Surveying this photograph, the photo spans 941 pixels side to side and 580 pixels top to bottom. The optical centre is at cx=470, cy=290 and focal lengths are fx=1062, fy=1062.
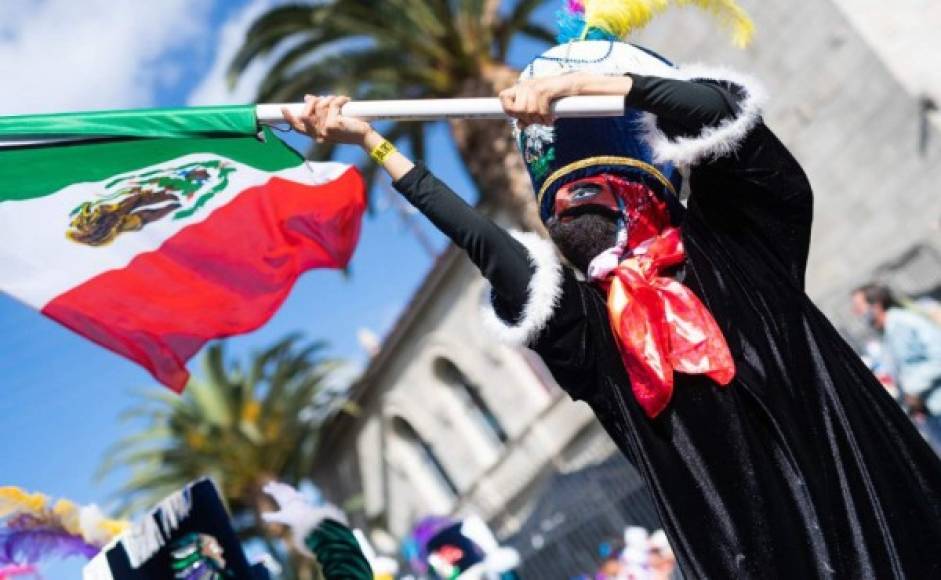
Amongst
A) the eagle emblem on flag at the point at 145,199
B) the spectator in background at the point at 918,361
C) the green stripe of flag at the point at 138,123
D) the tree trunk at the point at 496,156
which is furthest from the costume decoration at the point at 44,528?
the tree trunk at the point at 496,156

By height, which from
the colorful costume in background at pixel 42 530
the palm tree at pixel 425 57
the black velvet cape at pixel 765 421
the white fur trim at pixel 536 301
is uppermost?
the palm tree at pixel 425 57

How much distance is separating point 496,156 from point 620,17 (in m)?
10.0

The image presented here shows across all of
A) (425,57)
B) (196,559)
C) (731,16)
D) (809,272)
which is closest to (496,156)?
(425,57)

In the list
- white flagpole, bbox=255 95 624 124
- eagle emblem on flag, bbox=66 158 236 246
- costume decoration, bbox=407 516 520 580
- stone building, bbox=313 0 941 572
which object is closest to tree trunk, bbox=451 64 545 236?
stone building, bbox=313 0 941 572

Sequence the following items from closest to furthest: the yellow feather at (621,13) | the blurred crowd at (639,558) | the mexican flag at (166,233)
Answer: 1. the yellow feather at (621,13)
2. the mexican flag at (166,233)
3. the blurred crowd at (639,558)

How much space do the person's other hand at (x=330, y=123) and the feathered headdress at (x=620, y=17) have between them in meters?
0.66

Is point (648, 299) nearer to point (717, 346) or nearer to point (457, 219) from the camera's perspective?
point (717, 346)

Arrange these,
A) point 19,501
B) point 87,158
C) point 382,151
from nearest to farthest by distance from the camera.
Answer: point 382,151 < point 87,158 < point 19,501

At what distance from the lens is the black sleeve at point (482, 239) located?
248 centimetres

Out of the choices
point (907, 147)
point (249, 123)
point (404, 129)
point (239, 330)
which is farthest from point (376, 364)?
point (249, 123)

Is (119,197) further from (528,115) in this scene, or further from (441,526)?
(441,526)

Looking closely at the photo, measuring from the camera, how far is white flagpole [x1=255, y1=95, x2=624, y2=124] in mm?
2268

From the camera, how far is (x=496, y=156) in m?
12.8

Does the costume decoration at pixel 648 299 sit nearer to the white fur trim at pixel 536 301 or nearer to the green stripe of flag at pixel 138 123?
the white fur trim at pixel 536 301
